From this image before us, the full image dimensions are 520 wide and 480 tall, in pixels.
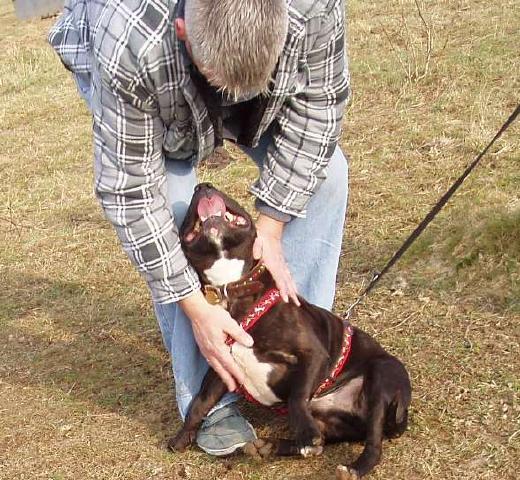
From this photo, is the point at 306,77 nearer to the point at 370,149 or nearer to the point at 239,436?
the point at 239,436

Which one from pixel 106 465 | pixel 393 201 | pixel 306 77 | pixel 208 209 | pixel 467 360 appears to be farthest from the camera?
pixel 393 201

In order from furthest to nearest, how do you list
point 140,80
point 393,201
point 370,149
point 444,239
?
point 370,149 < point 393,201 < point 444,239 < point 140,80

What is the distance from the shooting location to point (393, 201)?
6098 mm

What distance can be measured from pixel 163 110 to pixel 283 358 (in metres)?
1.10

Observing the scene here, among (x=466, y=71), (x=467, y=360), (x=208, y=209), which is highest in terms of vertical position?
(x=208, y=209)

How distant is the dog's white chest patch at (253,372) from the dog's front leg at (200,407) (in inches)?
4.9

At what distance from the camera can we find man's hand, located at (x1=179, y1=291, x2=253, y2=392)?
3.41m

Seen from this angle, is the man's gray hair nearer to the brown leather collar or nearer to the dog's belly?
the brown leather collar

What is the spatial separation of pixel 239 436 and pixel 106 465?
563 millimetres

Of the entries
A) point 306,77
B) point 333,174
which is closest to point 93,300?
point 333,174

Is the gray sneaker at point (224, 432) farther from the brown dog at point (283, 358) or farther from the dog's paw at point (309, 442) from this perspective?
the dog's paw at point (309, 442)

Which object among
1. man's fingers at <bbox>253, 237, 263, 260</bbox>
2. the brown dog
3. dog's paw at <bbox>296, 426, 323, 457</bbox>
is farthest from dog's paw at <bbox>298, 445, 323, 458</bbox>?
man's fingers at <bbox>253, 237, 263, 260</bbox>

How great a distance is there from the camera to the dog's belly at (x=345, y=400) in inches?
143

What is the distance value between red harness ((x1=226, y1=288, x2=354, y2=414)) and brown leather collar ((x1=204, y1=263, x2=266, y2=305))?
2.2 inches
